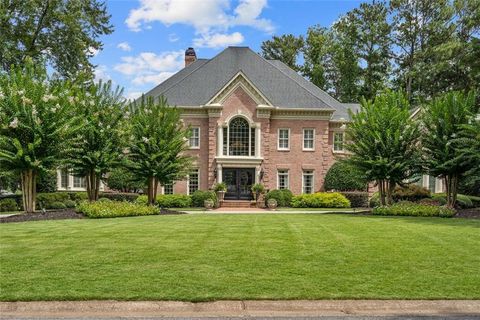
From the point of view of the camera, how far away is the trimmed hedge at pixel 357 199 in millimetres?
31172

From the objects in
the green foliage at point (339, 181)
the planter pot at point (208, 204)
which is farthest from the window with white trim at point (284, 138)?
the planter pot at point (208, 204)

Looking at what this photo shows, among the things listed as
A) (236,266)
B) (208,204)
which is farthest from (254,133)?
(236,266)

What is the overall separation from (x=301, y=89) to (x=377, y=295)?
96.7 ft

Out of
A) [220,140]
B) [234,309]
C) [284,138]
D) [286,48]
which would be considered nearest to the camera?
[234,309]

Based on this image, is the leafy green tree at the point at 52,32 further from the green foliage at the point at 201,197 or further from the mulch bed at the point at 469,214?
the mulch bed at the point at 469,214

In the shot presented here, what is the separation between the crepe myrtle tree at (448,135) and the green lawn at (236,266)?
375 inches

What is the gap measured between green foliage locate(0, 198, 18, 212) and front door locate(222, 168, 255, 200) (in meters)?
13.6

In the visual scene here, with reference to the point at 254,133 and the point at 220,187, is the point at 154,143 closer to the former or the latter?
the point at 220,187

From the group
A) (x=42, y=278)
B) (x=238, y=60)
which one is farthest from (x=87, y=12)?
A: (x=42, y=278)

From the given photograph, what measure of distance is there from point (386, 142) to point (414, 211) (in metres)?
3.36

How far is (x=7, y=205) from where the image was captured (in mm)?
26047

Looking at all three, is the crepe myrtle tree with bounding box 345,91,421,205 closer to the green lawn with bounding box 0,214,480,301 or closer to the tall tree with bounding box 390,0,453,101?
the green lawn with bounding box 0,214,480,301

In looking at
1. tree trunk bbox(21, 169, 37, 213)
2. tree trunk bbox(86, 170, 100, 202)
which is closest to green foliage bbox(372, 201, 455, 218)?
tree trunk bbox(86, 170, 100, 202)

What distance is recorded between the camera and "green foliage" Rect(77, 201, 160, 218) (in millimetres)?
18438
